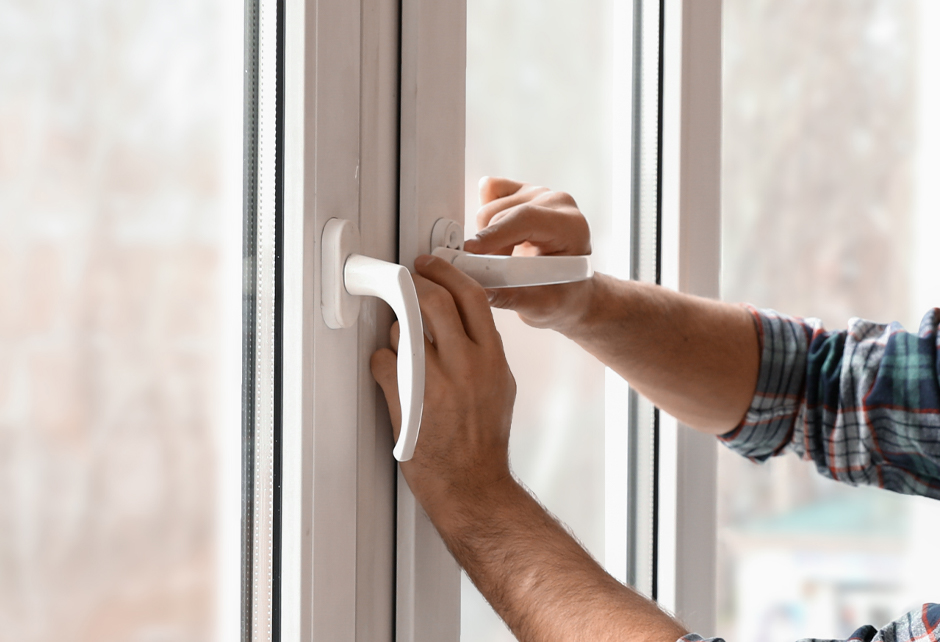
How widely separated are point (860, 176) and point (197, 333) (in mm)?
1002

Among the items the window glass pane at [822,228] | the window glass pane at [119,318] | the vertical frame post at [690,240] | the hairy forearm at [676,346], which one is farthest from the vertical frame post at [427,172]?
the window glass pane at [822,228]

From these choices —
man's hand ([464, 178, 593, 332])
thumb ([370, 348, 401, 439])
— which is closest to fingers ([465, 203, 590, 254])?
man's hand ([464, 178, 593, 332])

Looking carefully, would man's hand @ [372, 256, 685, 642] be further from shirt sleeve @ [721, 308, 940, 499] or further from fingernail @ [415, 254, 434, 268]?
shirt sleeve @ [721, 308, 940, 499]

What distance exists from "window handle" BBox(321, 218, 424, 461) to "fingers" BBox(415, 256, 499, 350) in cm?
6

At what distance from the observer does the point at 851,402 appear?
876 mm

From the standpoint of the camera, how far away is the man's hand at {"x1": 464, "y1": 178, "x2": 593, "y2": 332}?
0.61 metres

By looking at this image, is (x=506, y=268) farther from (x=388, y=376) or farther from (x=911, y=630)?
(x=911, y=630)

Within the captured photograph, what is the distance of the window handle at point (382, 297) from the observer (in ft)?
1.41

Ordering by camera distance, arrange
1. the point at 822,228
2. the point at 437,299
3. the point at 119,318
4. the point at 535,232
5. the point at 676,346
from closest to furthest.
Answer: the point at 119,318 < the point at 437,299 < the point at 535,232 < the point at 676,346 < the point at 822,228

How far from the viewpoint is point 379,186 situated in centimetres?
52

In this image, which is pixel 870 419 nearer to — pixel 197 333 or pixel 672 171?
pixel 672 171

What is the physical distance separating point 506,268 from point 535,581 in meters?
0.23

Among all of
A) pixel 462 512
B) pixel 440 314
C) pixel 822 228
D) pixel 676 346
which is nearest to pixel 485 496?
pixel 462 512

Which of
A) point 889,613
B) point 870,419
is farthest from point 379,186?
point 889,613
